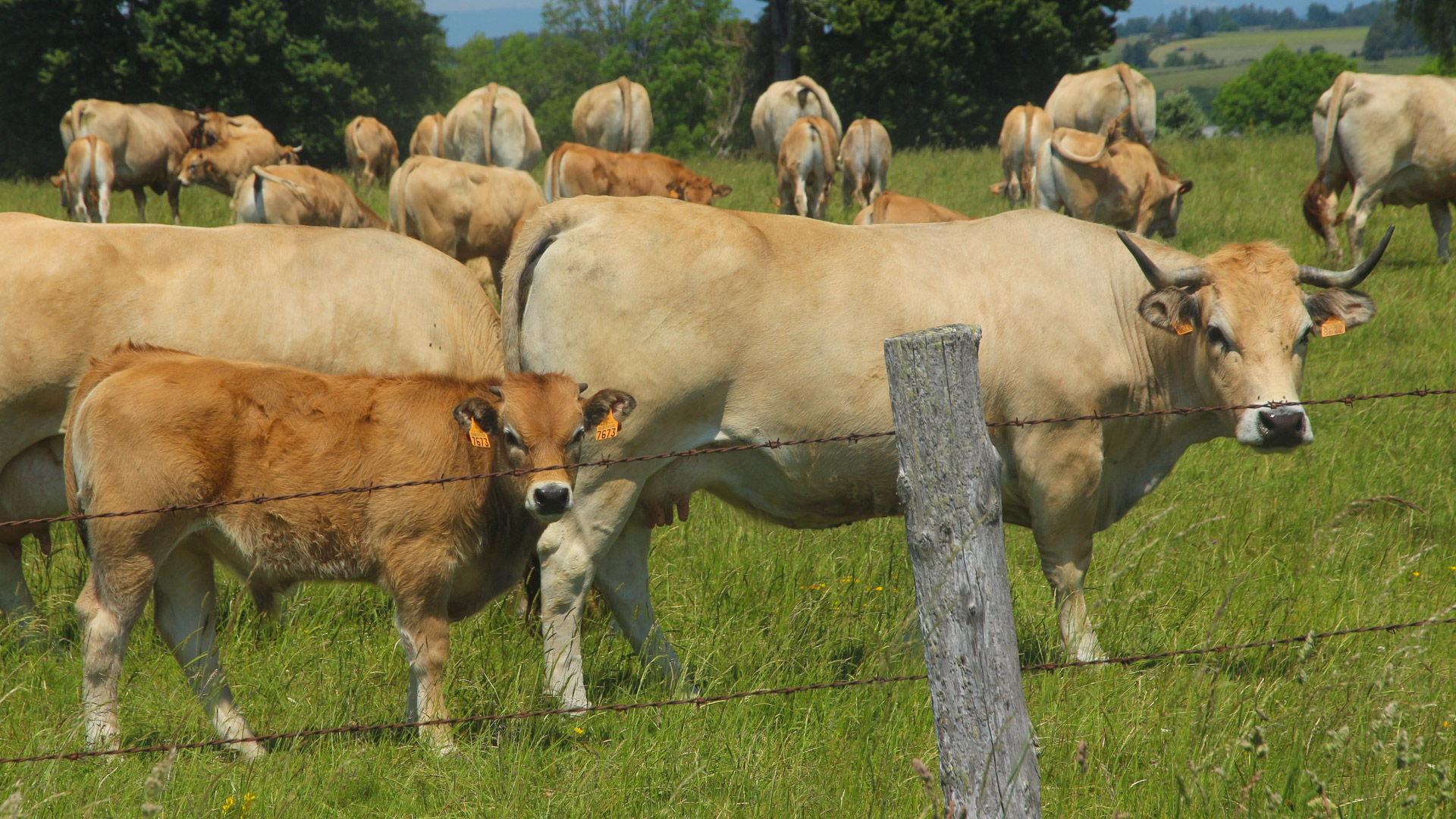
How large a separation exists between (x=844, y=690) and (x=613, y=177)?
41.5 feet

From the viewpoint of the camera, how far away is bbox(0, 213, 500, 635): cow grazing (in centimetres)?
484

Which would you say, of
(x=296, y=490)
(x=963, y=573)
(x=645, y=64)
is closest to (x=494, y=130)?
(x=296, y=490)

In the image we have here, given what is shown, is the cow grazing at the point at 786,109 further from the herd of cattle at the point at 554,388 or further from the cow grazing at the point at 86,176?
the herd of cattle at the point at 554,388

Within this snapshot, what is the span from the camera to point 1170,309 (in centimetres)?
505

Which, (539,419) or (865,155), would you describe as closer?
(539,419)

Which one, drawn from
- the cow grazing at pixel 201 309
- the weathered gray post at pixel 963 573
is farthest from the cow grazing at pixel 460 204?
the weathered gray post at pixel 963 573

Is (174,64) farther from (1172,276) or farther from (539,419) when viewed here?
(1172,276)

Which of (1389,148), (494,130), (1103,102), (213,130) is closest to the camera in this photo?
(1389,148)

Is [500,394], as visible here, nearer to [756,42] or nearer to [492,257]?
[492,257]

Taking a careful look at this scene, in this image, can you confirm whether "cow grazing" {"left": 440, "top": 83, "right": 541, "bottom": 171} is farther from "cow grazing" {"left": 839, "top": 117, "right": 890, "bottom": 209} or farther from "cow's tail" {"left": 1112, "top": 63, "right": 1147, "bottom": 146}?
"cow's tail" {"left": 1112, "top": 63, "right": 1147, "bottom": 146}

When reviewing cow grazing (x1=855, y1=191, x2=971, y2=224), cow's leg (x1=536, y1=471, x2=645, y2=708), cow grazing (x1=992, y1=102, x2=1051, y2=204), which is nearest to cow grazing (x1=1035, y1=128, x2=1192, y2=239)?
cow grazing (x1=855, y1=191, x2=971, y2=224)

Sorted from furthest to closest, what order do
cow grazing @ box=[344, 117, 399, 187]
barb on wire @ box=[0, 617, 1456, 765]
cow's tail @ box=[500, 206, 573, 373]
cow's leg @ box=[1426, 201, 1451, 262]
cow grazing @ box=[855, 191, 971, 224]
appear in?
cow grazing @ box=[344, 117, 399, 187], cow's leg @ box=[1426, 201, 1451, 262], cow grazing @ box=[855, 191, 971, 224], cow's tail @ box=[500, 206, 573, 373], barb on wire @ box=[0, 617, 1456, 765]

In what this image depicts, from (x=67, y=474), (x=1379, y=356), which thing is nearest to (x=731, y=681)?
(x=67, y=474)

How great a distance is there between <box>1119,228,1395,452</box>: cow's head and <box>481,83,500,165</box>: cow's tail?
18.2 metres
